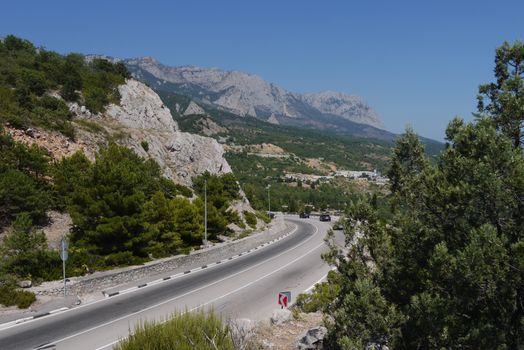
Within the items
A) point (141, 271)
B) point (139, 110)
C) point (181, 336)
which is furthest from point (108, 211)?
point (139, 110)

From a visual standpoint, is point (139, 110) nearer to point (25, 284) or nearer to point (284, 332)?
point (25, 284)

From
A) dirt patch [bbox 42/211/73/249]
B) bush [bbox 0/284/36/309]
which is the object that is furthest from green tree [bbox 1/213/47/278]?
dirt patch [bbox 42/211/73/249]

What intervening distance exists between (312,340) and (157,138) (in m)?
43.2

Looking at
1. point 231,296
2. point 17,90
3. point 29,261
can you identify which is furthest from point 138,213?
point 17,90

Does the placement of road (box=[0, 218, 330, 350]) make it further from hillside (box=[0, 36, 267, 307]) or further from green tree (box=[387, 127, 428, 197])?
green tree (box=[387, 127, 428, 197])

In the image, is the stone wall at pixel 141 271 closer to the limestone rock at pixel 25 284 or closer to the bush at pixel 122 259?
the limestone rock at pixel 25 284

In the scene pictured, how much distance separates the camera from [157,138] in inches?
2000

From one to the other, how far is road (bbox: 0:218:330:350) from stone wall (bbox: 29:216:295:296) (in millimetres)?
1043

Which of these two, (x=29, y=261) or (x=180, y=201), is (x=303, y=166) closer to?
(x=180, y=201)

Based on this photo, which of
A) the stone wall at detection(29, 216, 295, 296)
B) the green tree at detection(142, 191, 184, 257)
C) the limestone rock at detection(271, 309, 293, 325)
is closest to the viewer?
the limestone rock at detection(271, 309, 293, 325)

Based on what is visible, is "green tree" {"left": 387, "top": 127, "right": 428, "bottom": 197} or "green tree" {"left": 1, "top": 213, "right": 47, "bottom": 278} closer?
"green tree" {"left": 387, "top": 127, "right": 428, "bottom": 197}

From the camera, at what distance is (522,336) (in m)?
6.75

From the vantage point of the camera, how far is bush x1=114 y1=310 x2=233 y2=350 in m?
→ 9.13

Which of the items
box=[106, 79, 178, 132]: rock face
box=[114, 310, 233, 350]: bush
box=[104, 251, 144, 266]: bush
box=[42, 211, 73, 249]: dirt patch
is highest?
box=[106, 79, 178, 132]: rock face
